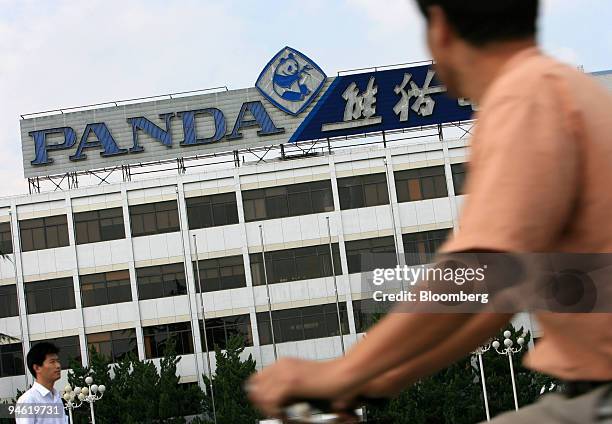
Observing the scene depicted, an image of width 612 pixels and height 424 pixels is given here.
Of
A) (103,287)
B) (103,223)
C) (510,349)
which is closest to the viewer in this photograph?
(510,349)

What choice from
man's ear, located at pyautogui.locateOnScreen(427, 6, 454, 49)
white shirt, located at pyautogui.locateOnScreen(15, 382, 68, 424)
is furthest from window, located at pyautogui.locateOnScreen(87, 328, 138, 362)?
man's ear, located at pyautogui.locateOnScreen(427, 6, 454, 49)

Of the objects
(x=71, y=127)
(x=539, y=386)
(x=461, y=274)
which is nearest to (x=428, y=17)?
(x=461, y=274)

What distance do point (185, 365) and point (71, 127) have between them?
11568 millimetres

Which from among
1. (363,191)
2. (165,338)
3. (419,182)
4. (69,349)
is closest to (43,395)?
(165,338)

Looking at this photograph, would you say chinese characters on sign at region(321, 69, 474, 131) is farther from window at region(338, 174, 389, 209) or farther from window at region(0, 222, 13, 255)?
window at region(0, 222, 13, 255)

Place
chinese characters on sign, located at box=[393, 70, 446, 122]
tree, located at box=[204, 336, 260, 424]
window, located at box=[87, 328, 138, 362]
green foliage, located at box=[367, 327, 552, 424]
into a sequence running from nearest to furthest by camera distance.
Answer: green foliage, located at box=[367, 327, 552, 424] < tree, located at box=[204, 336, 260, 424] < chinese characters on sign, located at box=[393, 70, 446, 122] < window, located at box=[87, 328, 138, 362]

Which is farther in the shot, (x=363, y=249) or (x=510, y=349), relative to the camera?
(x=363, y=249)

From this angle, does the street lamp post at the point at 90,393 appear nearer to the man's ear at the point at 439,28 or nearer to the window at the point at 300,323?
the window at the point at 300,323

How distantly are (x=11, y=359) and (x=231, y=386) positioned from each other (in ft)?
35.5

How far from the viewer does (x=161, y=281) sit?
47469mm

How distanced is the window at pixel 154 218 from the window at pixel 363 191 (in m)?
7.25

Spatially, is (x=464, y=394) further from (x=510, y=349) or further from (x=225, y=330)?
(x=225, y=330)

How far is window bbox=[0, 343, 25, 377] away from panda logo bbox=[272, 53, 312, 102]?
1569cm

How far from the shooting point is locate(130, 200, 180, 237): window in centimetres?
4788
